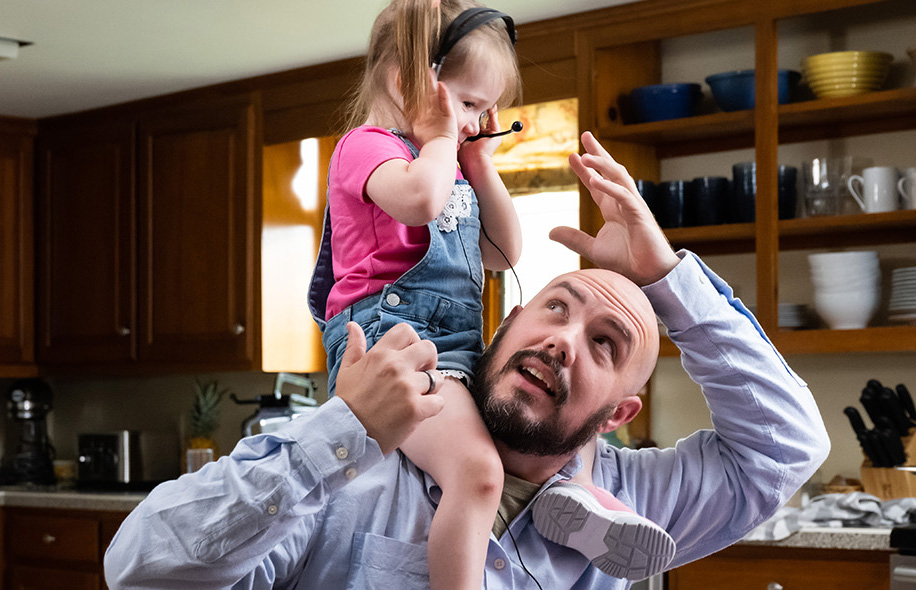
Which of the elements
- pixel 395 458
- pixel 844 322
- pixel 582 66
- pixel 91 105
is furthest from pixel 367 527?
pixel 91 105

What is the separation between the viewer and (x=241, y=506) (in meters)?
1.10

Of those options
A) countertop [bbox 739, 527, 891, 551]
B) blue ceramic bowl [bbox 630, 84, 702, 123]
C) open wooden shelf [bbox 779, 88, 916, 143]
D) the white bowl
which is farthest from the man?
blue ceramic bowl [bbox 630, 84, 702, 123]

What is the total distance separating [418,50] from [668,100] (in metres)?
2.21

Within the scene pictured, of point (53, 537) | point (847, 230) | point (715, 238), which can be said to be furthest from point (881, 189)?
point (53, 537)

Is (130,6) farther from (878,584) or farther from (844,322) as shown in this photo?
(878,584)

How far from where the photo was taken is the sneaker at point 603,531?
51.8 inches

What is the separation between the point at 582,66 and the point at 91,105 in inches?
93.3

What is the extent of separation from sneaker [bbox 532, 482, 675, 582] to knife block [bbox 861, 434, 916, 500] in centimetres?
192

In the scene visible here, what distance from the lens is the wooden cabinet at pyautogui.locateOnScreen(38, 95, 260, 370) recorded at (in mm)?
4402

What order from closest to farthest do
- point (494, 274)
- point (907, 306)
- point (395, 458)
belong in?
point (395, 458)
point (907, 306)
point (494, 274)

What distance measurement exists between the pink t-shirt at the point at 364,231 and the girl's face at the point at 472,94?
0.09 m

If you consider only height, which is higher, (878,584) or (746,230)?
(746,230)

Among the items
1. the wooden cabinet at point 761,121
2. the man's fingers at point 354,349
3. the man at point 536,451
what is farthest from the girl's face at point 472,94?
the wooden cabinet at point 761,121

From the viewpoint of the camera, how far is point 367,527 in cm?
138
